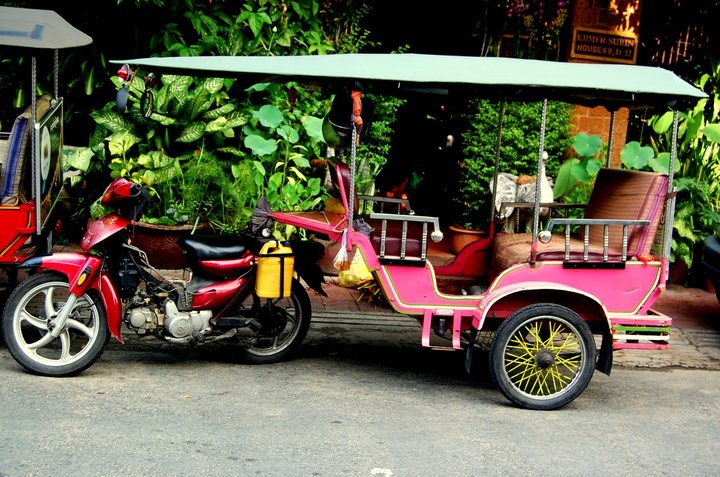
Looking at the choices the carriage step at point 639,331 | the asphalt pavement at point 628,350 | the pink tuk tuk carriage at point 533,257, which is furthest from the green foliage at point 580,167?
the carriage step at point 639,331

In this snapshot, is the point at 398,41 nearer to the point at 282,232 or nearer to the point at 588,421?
the point at 282,232

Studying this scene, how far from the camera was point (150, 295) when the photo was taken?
577cm

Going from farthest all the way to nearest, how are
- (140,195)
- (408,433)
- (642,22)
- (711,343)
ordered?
(642,22)
(711,343)
(140,195)
(408,433)

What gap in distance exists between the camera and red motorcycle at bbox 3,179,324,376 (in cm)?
546

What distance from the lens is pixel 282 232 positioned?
883cm

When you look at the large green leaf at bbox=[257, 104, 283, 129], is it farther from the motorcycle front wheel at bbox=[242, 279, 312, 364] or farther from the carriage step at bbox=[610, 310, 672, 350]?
the carriage step at bbox=[610, 310, 672, 350]

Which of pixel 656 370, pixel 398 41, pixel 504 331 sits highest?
pixel 398 41

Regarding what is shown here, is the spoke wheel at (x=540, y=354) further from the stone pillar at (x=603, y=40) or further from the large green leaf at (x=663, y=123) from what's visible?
the stone pillar at (x=603, y=40)

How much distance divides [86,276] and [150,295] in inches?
18.8

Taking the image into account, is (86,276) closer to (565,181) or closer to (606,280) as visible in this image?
(606,280)

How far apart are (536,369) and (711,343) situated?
8.53 ft

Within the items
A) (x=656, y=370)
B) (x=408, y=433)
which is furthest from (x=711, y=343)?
(x=408, y=433)

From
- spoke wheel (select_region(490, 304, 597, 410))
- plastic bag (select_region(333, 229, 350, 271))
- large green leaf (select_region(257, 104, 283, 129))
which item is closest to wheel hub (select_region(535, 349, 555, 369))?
spoke wheel (select_region(490, 304, 597, 410))

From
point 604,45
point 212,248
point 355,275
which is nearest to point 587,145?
point 604,45
